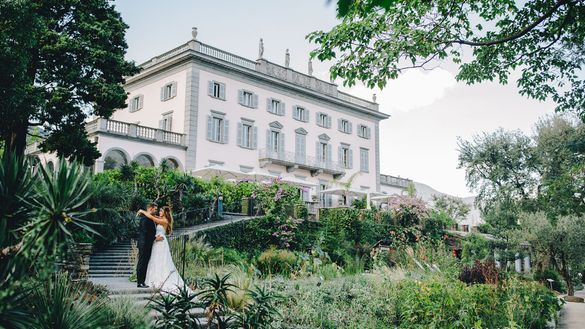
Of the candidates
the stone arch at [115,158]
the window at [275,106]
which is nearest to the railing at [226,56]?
the window at [275,106]

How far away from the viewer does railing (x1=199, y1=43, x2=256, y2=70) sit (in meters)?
30.2

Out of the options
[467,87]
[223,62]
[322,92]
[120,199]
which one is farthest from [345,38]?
[322,92]

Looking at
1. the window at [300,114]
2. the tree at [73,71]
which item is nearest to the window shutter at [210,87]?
the window at [300,114]

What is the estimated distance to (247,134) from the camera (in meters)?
31.6

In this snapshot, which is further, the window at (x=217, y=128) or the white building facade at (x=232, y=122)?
the window at (x=217, y=128)

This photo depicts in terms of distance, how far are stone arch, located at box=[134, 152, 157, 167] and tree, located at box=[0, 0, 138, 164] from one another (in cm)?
926

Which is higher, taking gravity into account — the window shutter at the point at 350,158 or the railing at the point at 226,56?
the railing at the point at 226,56

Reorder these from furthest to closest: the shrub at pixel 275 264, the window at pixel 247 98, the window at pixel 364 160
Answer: the window at pixel 364 160 → the window at pixel 247 98 → the shrub at pixel 275 264

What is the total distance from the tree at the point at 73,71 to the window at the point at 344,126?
2207 centimetres

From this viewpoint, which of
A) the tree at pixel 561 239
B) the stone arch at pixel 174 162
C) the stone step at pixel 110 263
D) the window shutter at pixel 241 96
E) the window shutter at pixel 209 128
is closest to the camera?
the stone step at pixel 110 263

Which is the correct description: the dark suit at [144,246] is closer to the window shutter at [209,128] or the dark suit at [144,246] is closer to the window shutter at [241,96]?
the window shutter at [209,128]

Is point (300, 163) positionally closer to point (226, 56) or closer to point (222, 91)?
point (222, 91)

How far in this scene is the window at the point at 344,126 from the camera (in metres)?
38.1

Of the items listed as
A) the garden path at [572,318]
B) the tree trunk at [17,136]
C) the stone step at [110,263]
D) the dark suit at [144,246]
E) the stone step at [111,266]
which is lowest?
the garden path at [572,318]
